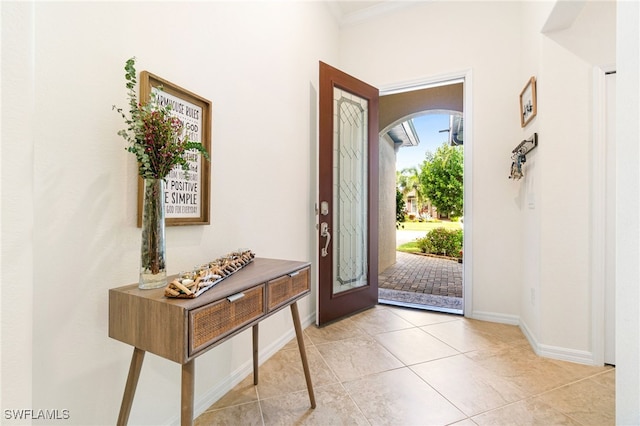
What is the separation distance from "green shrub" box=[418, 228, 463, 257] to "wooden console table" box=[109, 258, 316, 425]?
23.5ft

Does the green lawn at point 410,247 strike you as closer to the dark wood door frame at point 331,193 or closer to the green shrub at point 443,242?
the green shrub at point 443,242

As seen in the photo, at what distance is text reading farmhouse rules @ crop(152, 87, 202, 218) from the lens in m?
1.28

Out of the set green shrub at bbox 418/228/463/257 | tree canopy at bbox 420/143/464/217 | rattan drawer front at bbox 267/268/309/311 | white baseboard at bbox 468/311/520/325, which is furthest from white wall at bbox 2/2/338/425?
tree canopy at bbox 420/143/464/217

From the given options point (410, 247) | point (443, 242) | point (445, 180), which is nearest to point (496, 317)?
point (443, 242)

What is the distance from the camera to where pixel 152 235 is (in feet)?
3.20

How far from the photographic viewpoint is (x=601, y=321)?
1.91 meters

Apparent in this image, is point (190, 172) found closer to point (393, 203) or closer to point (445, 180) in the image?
point (393, 203)

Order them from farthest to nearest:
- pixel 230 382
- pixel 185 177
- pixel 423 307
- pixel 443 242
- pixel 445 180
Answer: pixel 445 180 → pixel 443 242 → pixel 423 307 → pixel 230 382 → pixel 185 177

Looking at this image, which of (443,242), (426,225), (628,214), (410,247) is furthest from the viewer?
(426,225)

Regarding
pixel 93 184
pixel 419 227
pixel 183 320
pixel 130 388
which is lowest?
pixel 130 388

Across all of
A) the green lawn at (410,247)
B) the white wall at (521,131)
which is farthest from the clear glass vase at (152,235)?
the green lawn at (410,247)

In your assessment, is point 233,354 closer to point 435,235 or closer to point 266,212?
point 266,212

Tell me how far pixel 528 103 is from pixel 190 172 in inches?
106

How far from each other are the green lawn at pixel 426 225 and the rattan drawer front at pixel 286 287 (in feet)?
23.8
